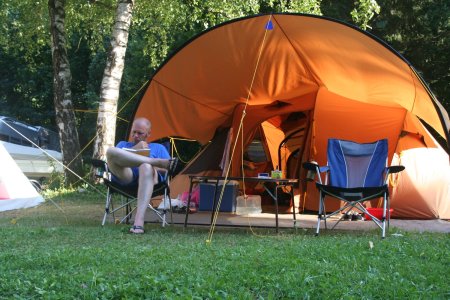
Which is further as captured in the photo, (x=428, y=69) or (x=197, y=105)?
(x=428, y=69)

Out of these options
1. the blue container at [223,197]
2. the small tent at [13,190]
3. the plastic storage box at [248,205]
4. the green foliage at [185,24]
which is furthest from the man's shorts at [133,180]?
the green foliage at [185,24]

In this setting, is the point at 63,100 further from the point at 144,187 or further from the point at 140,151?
the point at 144,187

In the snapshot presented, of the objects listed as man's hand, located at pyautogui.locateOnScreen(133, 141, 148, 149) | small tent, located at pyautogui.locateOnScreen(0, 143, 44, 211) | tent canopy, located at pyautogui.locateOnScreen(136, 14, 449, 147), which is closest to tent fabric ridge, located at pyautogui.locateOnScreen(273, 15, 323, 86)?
tent canopy, located at pyautogui.locateOnScreen(136, 14, 449, 147)

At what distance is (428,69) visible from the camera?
12828mm

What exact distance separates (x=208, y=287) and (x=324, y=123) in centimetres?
457

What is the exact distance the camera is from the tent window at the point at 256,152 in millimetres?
7594

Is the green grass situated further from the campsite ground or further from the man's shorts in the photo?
the campsite ground

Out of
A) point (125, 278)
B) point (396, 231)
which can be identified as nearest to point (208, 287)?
point (125, 278)

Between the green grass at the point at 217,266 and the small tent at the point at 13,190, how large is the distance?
0.61 m

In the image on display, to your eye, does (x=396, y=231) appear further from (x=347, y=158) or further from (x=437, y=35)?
(x=437, y=35)

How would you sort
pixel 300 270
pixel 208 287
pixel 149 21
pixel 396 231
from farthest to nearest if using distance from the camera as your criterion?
pixel 149 21 < pixel 396 231 < pixel 300 270 < pixel 208 287

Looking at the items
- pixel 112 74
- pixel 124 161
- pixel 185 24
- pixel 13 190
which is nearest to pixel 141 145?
pixel 124 161

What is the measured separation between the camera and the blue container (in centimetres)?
647

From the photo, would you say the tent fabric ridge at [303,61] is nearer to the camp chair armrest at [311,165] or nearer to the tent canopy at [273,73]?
the tent canopy at [273,73]
